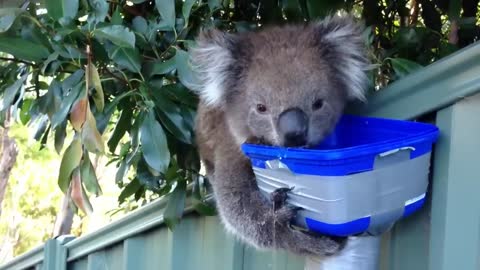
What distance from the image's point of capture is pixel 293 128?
2.15 m

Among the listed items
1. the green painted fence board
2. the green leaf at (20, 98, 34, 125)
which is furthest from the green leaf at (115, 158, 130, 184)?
the green painted fence board

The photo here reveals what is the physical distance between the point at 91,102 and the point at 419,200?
1.16 meters

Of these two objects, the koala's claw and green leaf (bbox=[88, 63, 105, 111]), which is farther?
green leaf (bbox=[88, 63, 105, 111])

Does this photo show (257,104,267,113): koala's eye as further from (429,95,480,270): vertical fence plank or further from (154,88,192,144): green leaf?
(429,95,480,270): vertical fence plank

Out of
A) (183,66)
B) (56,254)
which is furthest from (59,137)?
(56,254)

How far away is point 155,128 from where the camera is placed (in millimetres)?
2355

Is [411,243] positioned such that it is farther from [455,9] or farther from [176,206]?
[176,206]

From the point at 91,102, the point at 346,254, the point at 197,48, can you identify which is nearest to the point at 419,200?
the point at 346,254

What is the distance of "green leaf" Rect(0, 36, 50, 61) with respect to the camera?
7.70 ft

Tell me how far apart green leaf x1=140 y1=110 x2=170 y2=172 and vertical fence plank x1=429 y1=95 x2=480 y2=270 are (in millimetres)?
885

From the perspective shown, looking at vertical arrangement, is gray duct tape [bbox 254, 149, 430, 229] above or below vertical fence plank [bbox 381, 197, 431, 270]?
above

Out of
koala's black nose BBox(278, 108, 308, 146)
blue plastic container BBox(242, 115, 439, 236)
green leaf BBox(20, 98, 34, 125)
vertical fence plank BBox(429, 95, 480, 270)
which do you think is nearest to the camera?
blue plastic container BBox(242, 115, 439, 236)

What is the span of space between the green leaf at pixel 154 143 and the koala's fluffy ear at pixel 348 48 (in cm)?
57

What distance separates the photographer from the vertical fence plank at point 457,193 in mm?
1708
